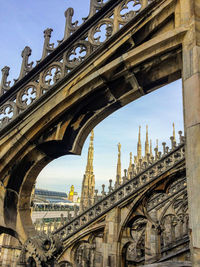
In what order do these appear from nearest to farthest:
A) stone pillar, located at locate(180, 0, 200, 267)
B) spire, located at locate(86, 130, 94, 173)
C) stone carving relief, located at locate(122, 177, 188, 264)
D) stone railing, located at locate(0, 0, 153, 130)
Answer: stone pillar, located at locate(180, 0, 200, 267) → stone railing, located at locate(0, 0, 153, 130) → stone carving relief, located at locate(122, 177, 188, 264) → spire, located at locate(86, 130, 94, 173)

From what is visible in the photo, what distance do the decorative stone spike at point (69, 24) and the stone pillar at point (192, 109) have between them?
1534 mm

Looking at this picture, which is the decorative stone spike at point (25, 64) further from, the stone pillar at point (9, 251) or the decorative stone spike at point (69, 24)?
the stone pillar at point (9, 251)

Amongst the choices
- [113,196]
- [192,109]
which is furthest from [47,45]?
[113,196]

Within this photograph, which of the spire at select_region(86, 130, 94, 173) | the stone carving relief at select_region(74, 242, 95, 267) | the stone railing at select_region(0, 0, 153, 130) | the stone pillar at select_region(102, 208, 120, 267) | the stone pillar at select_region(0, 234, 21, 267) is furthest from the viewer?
the spire at select_region(86, 130, 94, 173)

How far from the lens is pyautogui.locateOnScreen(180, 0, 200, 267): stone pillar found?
1812 mm

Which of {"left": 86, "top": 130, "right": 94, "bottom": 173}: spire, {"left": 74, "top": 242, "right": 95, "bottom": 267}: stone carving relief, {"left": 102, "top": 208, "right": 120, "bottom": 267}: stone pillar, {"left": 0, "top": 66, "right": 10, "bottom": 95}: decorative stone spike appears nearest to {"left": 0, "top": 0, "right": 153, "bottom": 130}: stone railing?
{"left": 0, "top": 66, "right": 10, "bottom": 95}: decorative stone spike

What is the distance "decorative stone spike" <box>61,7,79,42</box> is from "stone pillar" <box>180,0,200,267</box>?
1534mm

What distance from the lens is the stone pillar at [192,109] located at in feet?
5.94

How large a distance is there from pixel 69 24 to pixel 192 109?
240 cm

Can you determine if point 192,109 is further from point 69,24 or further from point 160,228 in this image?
point 160,228

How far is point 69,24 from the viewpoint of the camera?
11.8 feet

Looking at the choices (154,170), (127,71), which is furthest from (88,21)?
(154,170)

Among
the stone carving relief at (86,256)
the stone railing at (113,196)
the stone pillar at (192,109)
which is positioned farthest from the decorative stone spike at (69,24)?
the stone carving relief at (86,256)

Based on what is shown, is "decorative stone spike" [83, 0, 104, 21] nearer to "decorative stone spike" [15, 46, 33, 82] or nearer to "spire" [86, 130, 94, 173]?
"decorative stone spike" [15, 46, 33, 82]
